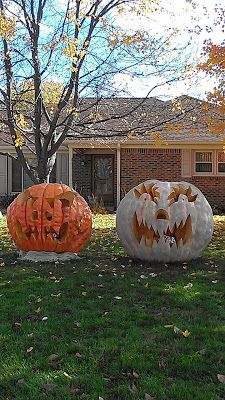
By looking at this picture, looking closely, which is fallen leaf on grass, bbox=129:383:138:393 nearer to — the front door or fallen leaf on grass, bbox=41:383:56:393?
fallen leaf on grass, bbox=41:383:56:393

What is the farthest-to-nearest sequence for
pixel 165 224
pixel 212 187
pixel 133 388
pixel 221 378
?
pixel 212 187, pixel 165 224, pixel 221 378, pixel 133 388

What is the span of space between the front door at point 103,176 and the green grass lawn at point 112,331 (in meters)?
13.7

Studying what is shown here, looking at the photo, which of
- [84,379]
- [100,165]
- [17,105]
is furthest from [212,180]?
[84,379]

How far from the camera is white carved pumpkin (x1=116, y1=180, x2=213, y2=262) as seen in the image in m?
7.03

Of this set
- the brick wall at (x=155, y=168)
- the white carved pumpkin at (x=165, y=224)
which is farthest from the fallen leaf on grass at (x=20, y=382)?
the brick wall at (x=155, y=168)

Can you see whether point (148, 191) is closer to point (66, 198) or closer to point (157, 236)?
point (157, 236)

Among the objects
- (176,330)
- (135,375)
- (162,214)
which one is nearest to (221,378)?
(135,375)

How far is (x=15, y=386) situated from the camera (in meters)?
3.25

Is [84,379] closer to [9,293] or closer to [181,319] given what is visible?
[181,319]

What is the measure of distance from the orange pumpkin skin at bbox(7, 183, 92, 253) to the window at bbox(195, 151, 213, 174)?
41.7ft

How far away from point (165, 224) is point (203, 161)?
13178 mm

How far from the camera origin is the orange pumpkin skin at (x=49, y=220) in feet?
24.2

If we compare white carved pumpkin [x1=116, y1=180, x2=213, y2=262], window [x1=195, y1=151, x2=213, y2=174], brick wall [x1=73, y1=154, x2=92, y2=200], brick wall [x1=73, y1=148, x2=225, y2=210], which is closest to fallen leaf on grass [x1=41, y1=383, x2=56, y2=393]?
white carved pumpkin [x1=116, y1=180, x2=213, y2=262]

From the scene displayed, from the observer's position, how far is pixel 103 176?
2094cm
